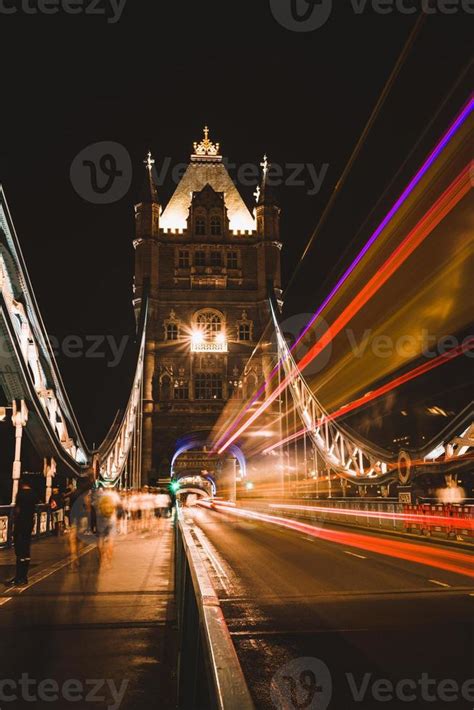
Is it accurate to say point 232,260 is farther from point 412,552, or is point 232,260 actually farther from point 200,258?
point 412,552

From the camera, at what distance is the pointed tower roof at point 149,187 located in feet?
198

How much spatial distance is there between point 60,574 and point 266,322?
43888 millimetres

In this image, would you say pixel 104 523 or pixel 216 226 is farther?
pixel 216 226

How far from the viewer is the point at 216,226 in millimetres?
58438

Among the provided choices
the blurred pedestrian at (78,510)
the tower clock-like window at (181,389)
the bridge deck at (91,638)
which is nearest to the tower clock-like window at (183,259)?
the tower clock-like window at (181,389)

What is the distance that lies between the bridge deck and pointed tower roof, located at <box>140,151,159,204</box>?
51990 mm

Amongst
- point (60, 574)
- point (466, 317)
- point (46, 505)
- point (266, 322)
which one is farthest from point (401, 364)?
point (60, 574)

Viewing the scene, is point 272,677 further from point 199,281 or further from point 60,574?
point 199,281

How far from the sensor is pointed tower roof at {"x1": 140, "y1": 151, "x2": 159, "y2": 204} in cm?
6031

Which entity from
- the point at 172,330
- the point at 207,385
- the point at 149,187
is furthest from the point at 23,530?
the point at 149,187

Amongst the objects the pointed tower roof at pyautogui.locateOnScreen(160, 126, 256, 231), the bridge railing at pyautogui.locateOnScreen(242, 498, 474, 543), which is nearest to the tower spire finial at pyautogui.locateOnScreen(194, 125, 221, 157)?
the pointed tower roof at pyautogui.locateOnScreen(160, 126, 256, 231)

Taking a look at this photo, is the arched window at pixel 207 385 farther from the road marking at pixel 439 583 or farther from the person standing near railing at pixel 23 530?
the road marking at pixel 439 583

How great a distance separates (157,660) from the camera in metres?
5.54

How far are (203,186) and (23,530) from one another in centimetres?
5555
